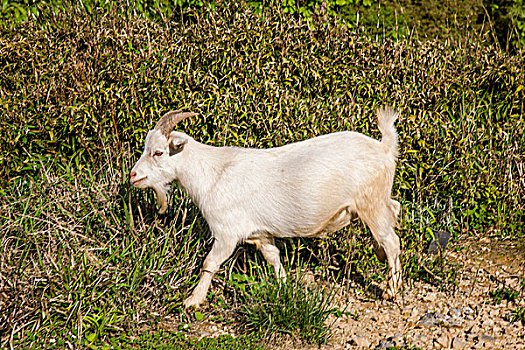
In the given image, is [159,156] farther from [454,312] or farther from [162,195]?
[454,312]

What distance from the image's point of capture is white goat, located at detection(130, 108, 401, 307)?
4.71 m

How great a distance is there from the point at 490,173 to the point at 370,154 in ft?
6.83

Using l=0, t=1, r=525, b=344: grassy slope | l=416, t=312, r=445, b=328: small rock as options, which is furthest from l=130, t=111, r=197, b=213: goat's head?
l=416, t=312, r=445, b=328: small rock

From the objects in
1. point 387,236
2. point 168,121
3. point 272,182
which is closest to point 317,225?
point 272,182

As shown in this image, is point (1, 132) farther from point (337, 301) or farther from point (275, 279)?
point (337, 301)

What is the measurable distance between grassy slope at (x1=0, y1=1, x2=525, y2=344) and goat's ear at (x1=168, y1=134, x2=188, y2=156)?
0.69 metres

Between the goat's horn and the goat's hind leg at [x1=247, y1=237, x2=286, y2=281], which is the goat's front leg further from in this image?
the goat's horn

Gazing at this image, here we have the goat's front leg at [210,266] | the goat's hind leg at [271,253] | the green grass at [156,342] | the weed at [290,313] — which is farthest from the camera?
the goat's hind leg at [271,253]

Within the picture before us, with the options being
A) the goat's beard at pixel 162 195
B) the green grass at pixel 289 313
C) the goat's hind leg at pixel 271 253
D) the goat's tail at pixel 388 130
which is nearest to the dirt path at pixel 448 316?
the green grass at pixel 289 313

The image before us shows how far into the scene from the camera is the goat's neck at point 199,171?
486cm

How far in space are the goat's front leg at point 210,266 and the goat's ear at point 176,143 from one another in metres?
0.75

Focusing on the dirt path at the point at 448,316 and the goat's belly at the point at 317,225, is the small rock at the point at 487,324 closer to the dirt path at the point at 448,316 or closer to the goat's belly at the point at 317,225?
the dirt path at the point at 448,316

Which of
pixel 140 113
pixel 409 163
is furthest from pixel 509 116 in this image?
pixel 140 113

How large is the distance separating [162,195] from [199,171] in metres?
0.39
